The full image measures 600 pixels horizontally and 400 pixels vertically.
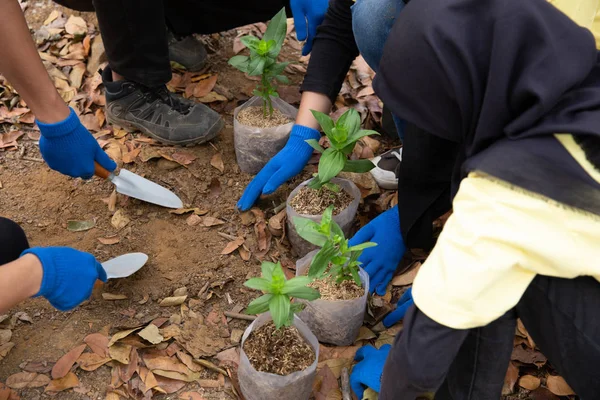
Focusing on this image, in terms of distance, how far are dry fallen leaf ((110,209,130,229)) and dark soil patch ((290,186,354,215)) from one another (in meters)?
0.59

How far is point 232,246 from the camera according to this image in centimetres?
193

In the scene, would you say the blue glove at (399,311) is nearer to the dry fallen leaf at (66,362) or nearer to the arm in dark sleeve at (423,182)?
the arm in dark sleeve at (423,182)

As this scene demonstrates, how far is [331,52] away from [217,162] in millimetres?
596

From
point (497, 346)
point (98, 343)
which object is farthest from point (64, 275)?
point (497, 346)

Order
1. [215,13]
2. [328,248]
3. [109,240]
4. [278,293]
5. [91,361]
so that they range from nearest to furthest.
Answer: [278,293]
[328,248]
[91,361]
[109,240]
[215,13]

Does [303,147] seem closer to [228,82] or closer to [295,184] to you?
[295,184]

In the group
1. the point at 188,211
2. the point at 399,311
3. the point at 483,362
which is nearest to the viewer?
the point at 483,362

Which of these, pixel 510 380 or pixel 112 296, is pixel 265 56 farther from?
pixel 510 380

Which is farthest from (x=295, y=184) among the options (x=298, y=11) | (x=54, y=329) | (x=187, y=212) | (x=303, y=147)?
(x=54, y=329)

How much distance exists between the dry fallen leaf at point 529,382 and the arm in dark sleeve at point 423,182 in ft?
1.57

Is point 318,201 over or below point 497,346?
below

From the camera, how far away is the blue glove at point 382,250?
181cm

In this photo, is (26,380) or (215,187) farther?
(215,187)

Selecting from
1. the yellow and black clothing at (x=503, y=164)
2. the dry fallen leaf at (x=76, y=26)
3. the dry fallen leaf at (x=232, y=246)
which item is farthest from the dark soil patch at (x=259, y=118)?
the dry fallen leaf at (x=76, y=26)
